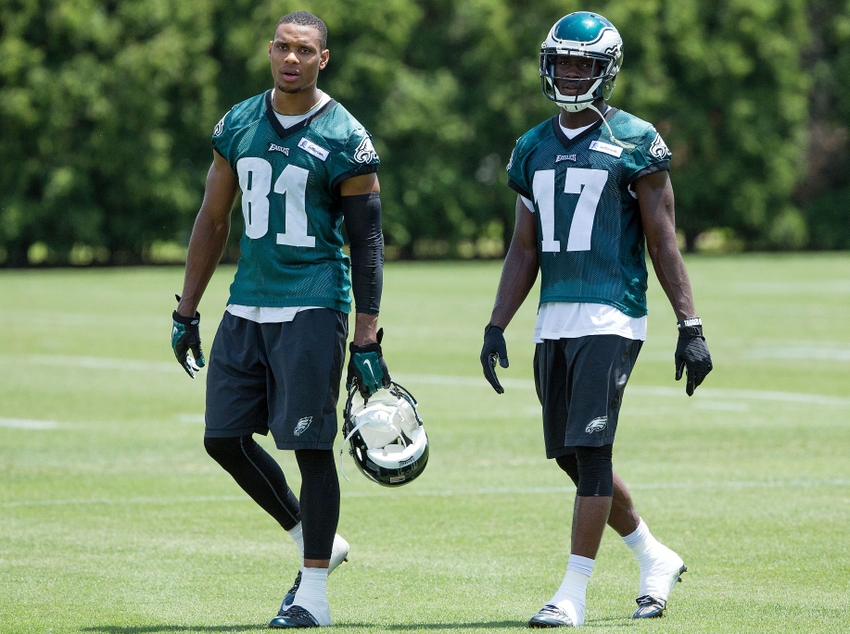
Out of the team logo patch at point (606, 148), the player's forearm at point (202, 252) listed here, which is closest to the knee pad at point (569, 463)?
the team logo patch at point (606, 148)

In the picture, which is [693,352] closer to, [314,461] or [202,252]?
[314,461]

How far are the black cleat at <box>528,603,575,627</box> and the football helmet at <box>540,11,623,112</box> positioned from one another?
1906 mm

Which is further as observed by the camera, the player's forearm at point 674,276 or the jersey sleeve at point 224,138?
the jersey sleeve at point 224,138

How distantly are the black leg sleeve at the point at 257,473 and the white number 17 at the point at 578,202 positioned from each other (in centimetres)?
142

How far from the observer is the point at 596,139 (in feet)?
19.0

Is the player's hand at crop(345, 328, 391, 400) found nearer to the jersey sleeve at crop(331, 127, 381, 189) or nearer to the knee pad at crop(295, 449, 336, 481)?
the knee pad at crop(295, 449, 336, 481)

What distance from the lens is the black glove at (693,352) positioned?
5.78 m

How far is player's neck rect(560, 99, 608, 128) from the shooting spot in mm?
5848

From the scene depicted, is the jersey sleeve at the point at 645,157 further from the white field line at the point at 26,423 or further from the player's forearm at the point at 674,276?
the white field line at the point at 26,423

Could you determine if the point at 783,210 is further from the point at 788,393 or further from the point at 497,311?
the point at 497,311

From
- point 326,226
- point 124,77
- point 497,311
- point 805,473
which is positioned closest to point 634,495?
point 805,473

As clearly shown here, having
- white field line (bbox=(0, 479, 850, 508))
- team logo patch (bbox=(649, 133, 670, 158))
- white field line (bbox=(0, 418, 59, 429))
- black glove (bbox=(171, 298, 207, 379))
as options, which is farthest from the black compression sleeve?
white field line (bbox=(0, 418, 59, 429))

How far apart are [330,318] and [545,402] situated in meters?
0.90

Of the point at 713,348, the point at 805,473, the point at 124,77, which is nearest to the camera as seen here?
the point at 805,473
